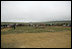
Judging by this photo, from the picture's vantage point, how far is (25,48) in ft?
16.4

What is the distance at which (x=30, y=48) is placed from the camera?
5.01 m

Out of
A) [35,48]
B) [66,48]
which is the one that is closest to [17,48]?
[35,48]

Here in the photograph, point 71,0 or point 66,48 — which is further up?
point 71,0

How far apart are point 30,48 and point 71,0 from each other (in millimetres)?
4007

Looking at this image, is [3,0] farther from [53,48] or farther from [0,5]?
[53,48]

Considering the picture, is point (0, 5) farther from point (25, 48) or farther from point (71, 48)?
point (71, 48)

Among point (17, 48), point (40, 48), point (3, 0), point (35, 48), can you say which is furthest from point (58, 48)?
point (3, 0)

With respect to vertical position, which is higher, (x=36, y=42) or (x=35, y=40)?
(x=36, y=42)

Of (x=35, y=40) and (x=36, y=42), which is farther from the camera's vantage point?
(x=35, y=40)

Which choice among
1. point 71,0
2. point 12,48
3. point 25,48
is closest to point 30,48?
point 25,48

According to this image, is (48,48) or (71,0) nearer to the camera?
(48,48)

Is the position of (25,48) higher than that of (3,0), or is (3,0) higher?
(3,0)

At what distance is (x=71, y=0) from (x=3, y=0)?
169 inches

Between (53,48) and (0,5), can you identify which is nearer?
(53,48)
